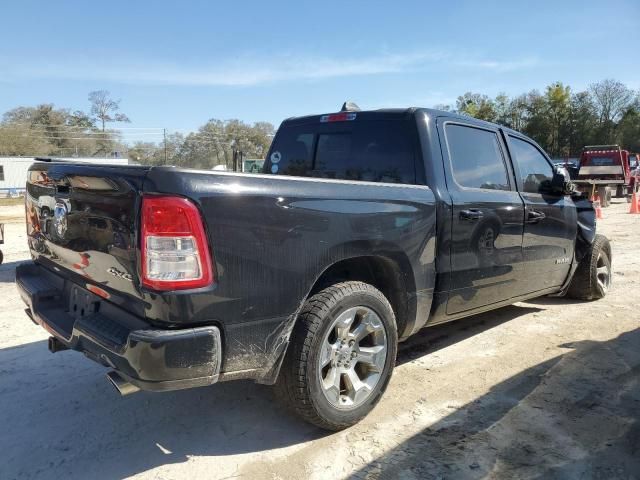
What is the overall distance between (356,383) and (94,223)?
169 cm

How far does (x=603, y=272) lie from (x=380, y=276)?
3863 millimetres

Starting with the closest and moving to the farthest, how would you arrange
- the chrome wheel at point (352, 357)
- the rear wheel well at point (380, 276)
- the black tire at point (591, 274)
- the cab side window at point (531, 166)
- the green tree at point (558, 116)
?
the chrome wheel at point (352, 357) → the rear wheel well at point (380, 276) → the cab side window at point (531, 166) → the black tire at point (591, 274) → the green tree at point (558, 116)

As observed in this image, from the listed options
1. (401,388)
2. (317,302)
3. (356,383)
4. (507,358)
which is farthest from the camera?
(507,358)

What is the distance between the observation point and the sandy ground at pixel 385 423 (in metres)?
2.62

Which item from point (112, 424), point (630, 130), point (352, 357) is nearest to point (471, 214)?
point (352, 357)

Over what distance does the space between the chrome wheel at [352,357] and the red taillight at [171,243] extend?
89 cm

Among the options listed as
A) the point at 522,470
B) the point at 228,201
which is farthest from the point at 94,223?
the point at 522,470

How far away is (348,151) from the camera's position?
3.90 meters

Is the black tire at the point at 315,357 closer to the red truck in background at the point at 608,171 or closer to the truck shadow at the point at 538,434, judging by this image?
the truck shadow at the point at 538,434

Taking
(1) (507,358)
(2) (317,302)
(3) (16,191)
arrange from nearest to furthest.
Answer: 1. (2) (317,302)
2. (1) (507,358)
3. (3) (16,191)

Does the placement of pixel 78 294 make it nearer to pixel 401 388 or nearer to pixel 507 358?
pixel 401 388

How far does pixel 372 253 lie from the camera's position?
3002 millimetres

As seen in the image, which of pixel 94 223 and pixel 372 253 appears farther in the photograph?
pixel 372 253

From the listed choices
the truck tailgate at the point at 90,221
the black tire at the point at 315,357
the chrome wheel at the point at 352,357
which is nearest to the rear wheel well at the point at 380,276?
the black tire at the point at 315,357
